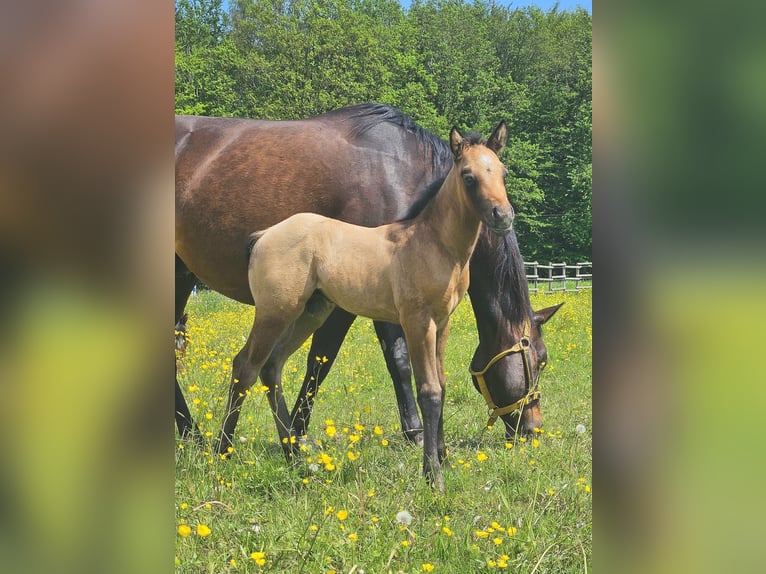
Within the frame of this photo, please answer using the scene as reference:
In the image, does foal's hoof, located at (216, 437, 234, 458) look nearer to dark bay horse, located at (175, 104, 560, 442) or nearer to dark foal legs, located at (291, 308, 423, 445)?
dark bay horse, located at (175, 104, 560, 442)

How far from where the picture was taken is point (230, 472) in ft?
10.2

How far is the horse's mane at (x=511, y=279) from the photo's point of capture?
4016 millimetres

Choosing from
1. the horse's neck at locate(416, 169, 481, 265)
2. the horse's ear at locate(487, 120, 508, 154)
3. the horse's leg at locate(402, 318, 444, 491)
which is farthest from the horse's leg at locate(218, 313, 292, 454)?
the horse's ear at locate(487, 120, 508, 154)

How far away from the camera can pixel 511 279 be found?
4.07 m

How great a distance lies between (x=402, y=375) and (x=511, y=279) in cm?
94

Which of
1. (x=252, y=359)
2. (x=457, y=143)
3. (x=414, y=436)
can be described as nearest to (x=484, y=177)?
(x=457, y=143)

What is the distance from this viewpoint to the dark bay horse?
4148 mm

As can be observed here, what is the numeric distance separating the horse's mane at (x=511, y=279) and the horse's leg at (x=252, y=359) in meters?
1.31

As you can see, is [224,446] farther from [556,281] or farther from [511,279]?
[556,281]

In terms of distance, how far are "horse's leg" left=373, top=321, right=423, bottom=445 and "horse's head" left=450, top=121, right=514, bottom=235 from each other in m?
1.66

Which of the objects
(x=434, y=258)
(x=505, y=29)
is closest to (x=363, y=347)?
(x=434, y=258)
